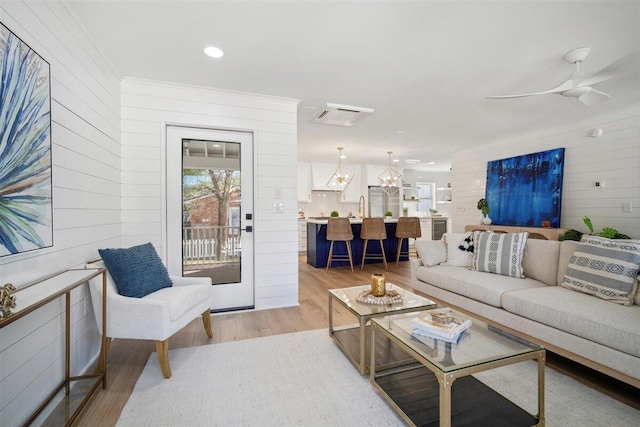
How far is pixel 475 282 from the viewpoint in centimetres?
256

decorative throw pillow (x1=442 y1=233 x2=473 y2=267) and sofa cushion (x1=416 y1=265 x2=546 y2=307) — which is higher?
decorative throw pillow (x1=442 y1=233 x2=473 y2=267)

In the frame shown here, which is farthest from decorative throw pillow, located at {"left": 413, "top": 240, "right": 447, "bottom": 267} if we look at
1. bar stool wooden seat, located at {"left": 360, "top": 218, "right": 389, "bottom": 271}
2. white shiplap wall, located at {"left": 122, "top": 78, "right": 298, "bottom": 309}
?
bar stool wooden seat, located at {"left": 360, "top": 218, "right": 389, "bottom": 271}

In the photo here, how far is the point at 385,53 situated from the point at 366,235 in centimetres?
343

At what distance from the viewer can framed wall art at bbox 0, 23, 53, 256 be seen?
4.29 ft

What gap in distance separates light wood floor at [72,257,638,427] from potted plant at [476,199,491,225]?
240cm

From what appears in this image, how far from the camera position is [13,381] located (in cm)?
139

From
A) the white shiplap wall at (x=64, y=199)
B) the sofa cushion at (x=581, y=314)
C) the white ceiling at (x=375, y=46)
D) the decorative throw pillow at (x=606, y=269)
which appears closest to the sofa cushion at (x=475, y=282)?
the sofa cushion at (x=581, y=314)

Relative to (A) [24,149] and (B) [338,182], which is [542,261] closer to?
(A) [24,149]

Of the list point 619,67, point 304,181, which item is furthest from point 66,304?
point 304,181

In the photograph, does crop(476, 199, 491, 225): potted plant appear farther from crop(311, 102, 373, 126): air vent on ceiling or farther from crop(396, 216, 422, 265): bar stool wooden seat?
crop(311, 102, 373, 126): air vent on ceiling

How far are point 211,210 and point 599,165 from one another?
215 inches

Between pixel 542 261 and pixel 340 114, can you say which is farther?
pixel 340 114

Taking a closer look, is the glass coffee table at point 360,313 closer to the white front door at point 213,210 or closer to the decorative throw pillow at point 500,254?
the decorative throw pillow at point 500,254

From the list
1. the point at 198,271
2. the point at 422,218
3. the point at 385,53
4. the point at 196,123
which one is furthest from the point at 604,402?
the point at 422,218
